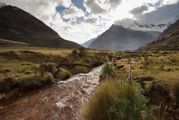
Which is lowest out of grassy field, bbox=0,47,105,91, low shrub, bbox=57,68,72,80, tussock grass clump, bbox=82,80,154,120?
low shrub, bbox=57,68,72,80

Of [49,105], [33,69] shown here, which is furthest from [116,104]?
[33,69]

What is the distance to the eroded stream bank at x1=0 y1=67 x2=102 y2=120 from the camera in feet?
79.9

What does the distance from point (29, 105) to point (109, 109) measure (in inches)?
893

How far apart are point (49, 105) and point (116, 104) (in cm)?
2088

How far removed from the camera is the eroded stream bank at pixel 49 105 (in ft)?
79.9

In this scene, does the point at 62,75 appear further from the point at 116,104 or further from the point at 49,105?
the point at 116,104

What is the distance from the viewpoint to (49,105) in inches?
1101

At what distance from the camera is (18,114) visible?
25703 mm

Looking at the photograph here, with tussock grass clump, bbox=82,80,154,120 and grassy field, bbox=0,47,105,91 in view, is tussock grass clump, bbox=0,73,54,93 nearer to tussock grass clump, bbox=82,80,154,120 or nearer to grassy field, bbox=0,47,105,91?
grassy field, bbox=0,47,105,91

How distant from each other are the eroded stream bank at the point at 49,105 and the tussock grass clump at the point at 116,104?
14.8 meters

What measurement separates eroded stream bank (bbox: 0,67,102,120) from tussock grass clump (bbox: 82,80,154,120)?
14.8m

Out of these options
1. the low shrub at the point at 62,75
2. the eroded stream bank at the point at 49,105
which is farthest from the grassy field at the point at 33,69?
the eroded stream bank at the point at 49,105

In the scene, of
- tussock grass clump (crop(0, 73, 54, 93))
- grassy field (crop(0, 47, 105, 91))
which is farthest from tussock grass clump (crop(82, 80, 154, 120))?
grassy field (crop(0, 47, 105, 91))

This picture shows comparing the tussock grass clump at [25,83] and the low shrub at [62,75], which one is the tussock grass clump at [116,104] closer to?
the tussock grass clump at [25,83]
